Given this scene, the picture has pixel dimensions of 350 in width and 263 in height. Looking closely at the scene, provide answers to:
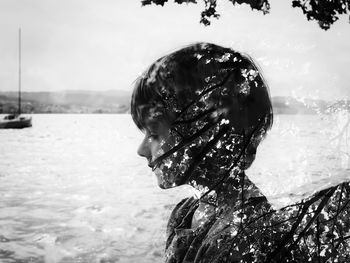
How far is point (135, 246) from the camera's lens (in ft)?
35.4

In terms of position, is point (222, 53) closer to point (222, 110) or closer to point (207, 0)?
point (222, 110)

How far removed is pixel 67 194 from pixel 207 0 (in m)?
21.2

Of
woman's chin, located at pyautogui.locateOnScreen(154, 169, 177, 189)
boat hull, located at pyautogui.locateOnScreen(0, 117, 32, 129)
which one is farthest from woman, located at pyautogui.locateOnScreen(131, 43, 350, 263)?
boat hull, located at pyautogui.locateOnScreen(0, 117, 32, 129)

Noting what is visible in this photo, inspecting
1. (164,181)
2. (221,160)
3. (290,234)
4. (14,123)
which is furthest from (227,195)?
(14,123)

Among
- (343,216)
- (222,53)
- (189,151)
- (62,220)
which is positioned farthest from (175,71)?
(62,220)

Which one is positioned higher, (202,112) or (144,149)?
(202,112)

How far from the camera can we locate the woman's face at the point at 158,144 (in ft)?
4.86

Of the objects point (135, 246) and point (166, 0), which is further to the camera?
point (135, 246)

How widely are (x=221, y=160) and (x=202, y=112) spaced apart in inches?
8.7

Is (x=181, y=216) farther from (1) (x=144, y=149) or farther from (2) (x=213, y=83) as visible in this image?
(2) (x=213, y=83)

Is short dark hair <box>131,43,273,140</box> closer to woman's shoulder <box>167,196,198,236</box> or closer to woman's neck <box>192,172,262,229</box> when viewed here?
woman's neck <box>192,172,262,229</box>

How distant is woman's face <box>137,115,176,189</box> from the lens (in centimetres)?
148

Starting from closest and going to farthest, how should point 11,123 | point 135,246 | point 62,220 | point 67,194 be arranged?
point 135,246
point 62,220
point 67,194
point 11,123

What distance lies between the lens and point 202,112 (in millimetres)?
1304
